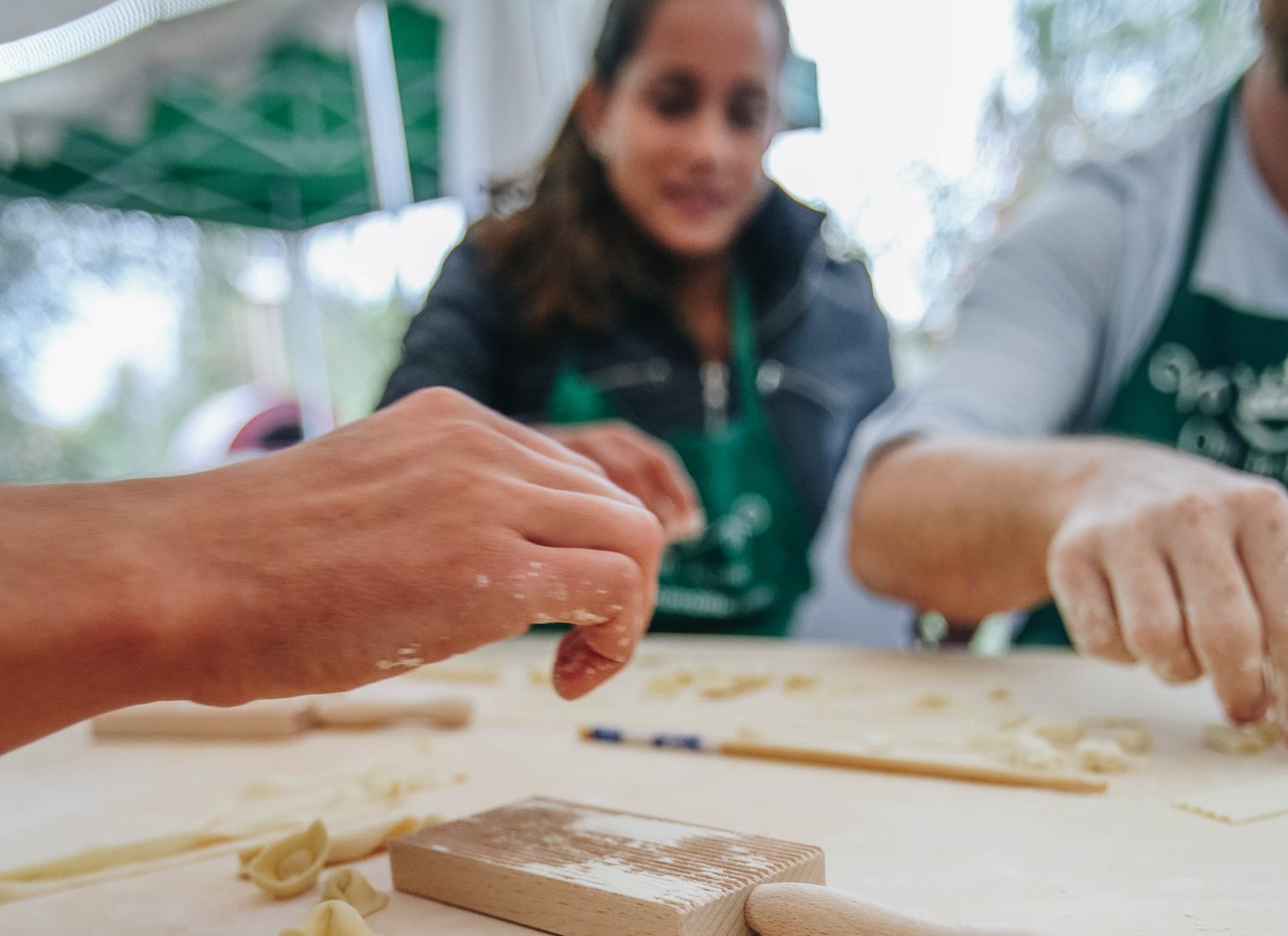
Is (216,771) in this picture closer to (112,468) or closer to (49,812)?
(49,812)

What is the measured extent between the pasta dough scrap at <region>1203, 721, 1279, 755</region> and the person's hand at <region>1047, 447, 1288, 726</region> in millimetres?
15

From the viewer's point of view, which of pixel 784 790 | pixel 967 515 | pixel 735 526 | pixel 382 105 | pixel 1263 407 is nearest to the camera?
pixel 784 790

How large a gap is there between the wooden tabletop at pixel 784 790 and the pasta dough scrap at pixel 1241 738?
14 millimetres

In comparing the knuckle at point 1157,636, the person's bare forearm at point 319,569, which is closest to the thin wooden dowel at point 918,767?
the knuckle at point 1157,636

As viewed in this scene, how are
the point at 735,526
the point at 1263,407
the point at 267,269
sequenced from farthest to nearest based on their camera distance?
1. the point at 267,269
2. the point at 735,526
3. the point at 1263,407

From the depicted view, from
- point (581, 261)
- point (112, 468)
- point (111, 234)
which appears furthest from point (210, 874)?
point (112, 468)

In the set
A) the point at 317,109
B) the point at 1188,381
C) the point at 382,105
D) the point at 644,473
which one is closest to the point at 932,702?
the point at 644,473

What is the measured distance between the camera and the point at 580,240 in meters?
1.44

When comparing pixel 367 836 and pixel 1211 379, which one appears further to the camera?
pixel 1211 379

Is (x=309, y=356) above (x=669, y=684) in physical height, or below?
above

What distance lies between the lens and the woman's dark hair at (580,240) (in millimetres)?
1415

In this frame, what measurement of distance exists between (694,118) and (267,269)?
8.77 feet

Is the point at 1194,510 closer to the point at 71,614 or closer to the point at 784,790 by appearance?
the point at 784,790

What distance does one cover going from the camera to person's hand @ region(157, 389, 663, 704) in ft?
1.27
